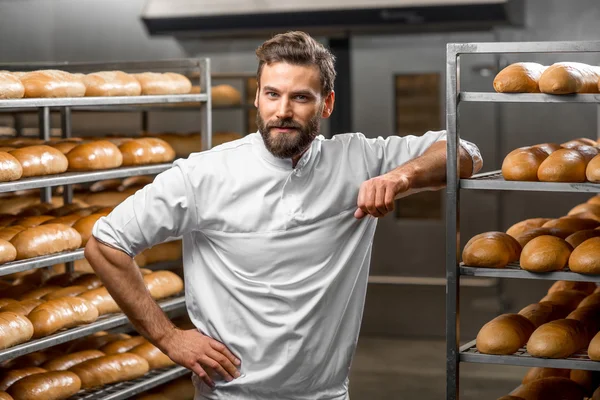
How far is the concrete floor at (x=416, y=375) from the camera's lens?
5090mm

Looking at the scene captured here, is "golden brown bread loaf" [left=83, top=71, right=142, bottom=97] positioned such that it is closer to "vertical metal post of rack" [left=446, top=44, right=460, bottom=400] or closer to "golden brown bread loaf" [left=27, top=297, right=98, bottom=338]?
"golden brown bread loaf" [left=27, top=297, right=98, bottom=338]

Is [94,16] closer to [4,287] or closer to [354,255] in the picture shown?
[4,287]

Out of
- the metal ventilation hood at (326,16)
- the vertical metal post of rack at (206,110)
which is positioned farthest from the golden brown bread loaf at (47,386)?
the metal ventilation hood at (326,16)

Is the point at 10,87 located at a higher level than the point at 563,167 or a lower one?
higher

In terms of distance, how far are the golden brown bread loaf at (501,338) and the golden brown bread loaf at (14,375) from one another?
1.72 metres

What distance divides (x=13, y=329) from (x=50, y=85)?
89 cm

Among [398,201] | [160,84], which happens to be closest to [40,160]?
[160,84]

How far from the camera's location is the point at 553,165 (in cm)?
251

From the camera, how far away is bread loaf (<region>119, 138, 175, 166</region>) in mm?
3855

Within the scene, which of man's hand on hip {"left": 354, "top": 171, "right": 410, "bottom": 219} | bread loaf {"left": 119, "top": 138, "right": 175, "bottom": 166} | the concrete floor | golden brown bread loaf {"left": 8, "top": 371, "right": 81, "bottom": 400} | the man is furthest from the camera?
the concrete floor

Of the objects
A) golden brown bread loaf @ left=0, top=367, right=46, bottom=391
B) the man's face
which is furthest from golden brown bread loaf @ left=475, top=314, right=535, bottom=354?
golden brown bread loaf @ left=0, top=367, right=46, bottom=391

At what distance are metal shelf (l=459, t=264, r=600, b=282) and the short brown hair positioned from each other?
0.65 metres

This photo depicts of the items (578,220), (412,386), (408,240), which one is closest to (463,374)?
(412,386)

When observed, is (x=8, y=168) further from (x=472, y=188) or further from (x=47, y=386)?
(x=472, y=188)
